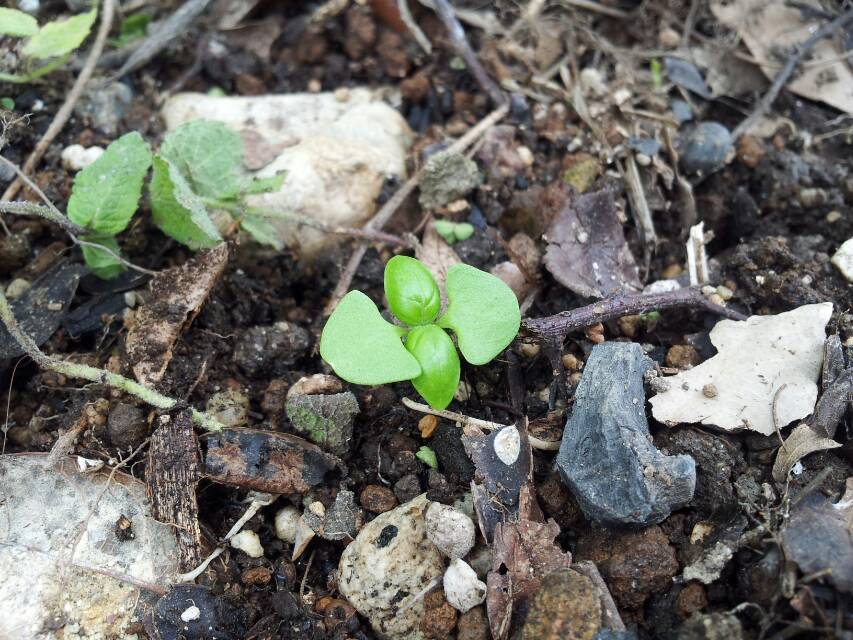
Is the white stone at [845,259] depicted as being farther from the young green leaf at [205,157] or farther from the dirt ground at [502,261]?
the young green leaf at [205,157]

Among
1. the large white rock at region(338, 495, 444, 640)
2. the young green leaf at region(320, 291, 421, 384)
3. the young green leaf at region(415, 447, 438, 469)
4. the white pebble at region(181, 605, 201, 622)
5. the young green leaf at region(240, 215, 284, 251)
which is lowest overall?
the white pebble at region(181, 605, 201, 622)

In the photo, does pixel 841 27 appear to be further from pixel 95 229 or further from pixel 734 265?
pixel 95 229

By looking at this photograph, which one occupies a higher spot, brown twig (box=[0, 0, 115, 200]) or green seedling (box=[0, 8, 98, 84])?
green seedling (box=[0, 8, 98, 84])

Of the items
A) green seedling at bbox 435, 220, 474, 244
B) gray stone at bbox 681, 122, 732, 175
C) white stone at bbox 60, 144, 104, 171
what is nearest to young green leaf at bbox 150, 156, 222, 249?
white stone at bbox 60, 144, 104, 171

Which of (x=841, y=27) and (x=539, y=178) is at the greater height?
(x=841, y=27)

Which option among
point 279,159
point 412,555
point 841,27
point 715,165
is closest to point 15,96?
point 279,159

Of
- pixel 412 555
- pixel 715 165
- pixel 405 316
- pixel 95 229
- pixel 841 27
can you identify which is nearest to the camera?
pixel 412 555

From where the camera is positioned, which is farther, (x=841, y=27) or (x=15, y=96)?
(x=841, y=27)

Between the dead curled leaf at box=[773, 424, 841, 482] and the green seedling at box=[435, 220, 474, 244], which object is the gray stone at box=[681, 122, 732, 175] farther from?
the dead curled leaf at box=[773, 424, 841, 482]
